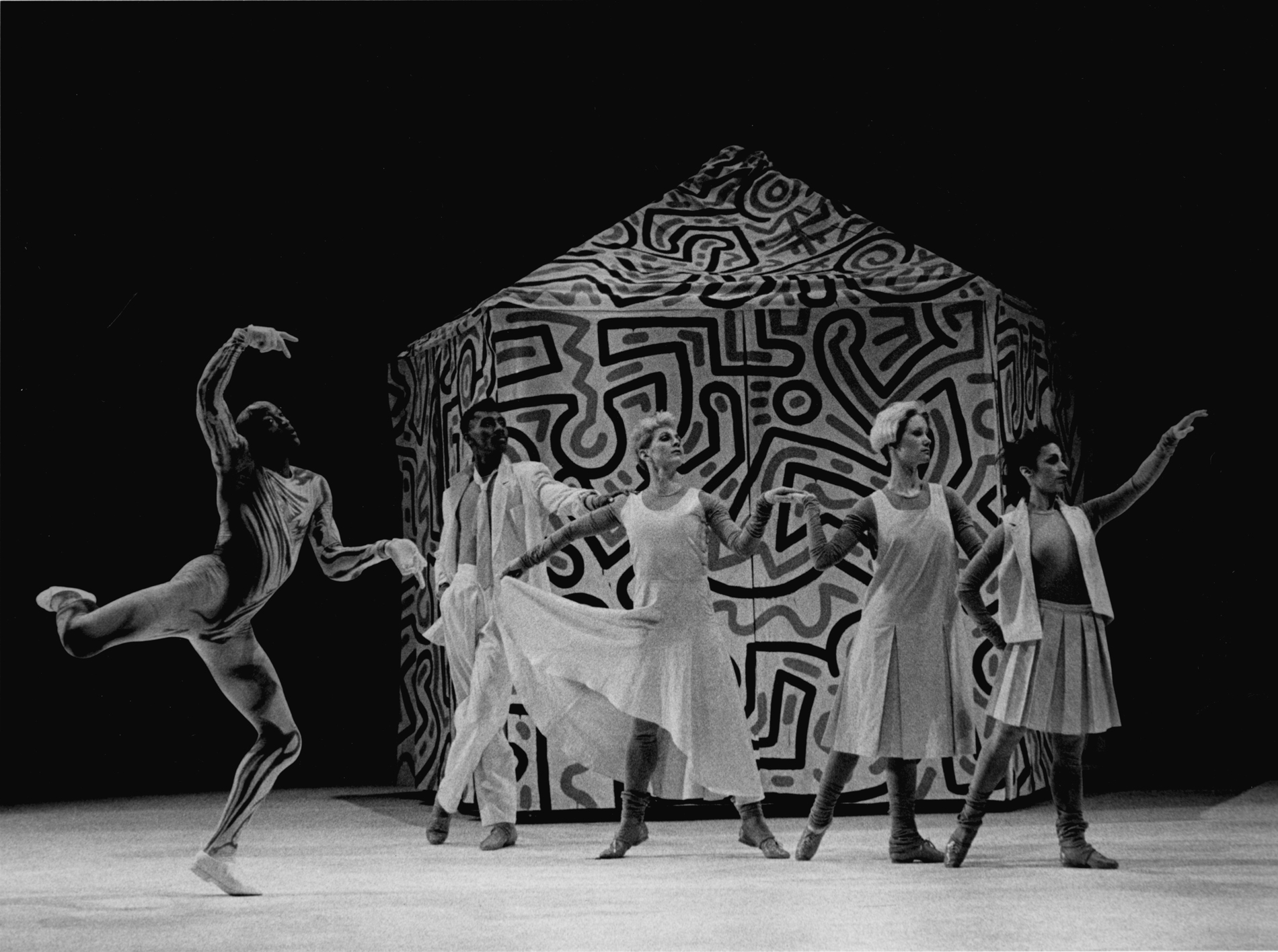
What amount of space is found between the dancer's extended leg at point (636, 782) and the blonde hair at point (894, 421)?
1287 mm

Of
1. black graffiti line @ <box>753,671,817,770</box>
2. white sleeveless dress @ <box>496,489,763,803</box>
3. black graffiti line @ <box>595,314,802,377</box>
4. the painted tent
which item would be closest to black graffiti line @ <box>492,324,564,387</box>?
the painted tent

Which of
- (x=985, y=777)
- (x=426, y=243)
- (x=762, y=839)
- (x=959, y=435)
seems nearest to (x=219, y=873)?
(x=762, y=839)

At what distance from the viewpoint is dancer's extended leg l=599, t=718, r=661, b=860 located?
6031 millimetres

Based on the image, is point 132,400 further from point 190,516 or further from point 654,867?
point 654,867

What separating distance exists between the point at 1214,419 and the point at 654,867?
14.9ft

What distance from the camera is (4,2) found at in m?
7.79

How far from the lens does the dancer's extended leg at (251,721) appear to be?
16.9 feet

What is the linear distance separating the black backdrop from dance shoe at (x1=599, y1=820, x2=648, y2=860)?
3.13m

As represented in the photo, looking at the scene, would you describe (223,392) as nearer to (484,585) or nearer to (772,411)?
(484,585)

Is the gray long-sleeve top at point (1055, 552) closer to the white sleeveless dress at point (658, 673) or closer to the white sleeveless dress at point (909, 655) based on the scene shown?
the white sleeveless dress at point (909, 655)

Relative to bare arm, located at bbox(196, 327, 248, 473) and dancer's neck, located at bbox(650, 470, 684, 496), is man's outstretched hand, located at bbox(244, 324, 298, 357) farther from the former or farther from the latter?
dancer's neck, located at bbox(650, 470, 684, 496)

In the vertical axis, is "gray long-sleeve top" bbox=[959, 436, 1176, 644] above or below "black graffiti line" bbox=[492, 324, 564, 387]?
below

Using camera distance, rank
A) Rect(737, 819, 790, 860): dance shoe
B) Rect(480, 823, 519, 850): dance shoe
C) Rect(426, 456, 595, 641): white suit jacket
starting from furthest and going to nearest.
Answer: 1. Rect(426, 456, 595, 641): white suit jacket
2. Rect(480, 823, 519, 850): dance shoe
3. Rect(737, 819, 790, 860): dance shoe

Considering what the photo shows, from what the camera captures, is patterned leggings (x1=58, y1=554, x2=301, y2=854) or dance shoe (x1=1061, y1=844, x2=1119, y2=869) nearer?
patterned leggings (x1=58, y1=554, x2=301, y2=854)
